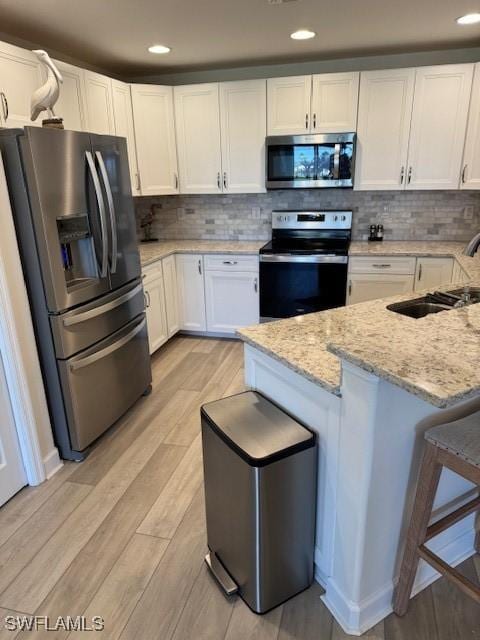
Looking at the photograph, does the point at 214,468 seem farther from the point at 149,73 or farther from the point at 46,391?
the point at 149,73

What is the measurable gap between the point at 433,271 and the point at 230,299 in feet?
5.65

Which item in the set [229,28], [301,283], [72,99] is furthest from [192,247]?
[229,28]

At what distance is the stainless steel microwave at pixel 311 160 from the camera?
3.45 meters

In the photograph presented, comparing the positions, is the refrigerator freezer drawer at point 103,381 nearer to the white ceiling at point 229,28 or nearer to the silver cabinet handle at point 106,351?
the silver cabinet handle at point 106,351

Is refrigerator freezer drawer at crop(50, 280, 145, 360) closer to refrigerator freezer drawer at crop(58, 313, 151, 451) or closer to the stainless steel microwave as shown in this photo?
refrigerator freezer drawer at crop(58, 313, 151, 451)

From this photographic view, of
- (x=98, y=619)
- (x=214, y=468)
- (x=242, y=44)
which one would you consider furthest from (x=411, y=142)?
(x=98, y=619)

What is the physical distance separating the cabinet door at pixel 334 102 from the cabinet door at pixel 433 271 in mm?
1235

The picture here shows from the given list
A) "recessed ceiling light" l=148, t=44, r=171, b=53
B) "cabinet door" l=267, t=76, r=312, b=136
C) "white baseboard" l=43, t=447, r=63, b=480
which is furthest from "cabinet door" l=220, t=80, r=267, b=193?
"white baseboard" l=43, t=447, r=63, b=480

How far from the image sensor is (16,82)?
7.90 ft

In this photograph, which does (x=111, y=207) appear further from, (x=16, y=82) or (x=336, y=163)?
(x=336, y=163)

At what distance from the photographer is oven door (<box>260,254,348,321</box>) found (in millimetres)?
3543

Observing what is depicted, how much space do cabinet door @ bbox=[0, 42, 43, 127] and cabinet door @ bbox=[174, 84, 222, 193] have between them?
144 cm

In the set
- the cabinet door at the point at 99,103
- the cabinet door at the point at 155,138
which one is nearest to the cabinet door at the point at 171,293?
the cabinet door at the point at 155,138

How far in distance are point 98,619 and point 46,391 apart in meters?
1.17
